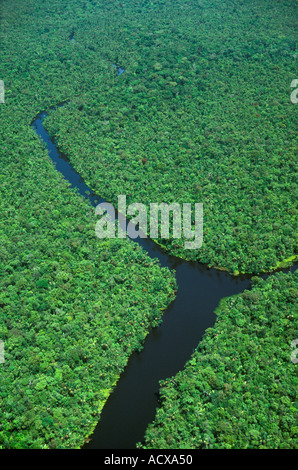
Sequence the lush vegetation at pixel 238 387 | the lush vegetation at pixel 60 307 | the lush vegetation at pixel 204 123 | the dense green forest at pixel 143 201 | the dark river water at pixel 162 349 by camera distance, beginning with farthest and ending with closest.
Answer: the lush vegetation at pixel 204 123 < the dense green forest at pixel 143 201 < the dark river water at pixel 162 349 < the lush vegetation at pixel 60 307 < the lush vegetation at pixel 238 387

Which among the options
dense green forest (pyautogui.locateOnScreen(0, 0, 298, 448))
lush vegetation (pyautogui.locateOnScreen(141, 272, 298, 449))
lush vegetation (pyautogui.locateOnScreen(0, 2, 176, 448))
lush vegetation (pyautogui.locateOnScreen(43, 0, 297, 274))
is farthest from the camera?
lush vegetation (pyautogui.locateOnScreen(43, 0, 297, 274))

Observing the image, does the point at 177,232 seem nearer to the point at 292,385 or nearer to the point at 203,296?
the point at 203,296

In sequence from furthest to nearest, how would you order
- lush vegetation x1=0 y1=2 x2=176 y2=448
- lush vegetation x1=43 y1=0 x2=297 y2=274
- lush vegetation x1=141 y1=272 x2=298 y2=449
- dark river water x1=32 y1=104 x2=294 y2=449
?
lush vegetation x1=43 y1=0 x2=297 y2=274 → dark river water x1=32 y1=104 x2=294 y2=449 → lush vegetation x1=0 y1=2 x2=176 y2=448 → lush vegetation x1=141 y1=272 x2=298 y2=449

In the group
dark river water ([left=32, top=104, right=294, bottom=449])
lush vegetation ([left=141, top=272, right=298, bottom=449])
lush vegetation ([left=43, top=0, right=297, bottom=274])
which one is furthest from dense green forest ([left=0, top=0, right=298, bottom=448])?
dark river water ([left=32, top=104, right=294, bottom=449])

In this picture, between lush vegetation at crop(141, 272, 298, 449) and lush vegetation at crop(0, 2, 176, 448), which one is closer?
lush vegetation at crop(141, 272, 298, 449)

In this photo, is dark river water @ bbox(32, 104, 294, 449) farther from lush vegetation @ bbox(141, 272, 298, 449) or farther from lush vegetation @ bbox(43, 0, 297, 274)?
lush vegetation @ bbox(43, 0, 297, 274)

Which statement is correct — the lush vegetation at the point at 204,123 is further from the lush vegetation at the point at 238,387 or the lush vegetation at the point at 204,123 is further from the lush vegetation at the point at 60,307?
the lush vegetation at the point at 238,387

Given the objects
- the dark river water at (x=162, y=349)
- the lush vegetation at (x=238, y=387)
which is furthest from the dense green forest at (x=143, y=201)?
the dark river water at (x=162, y=349)
